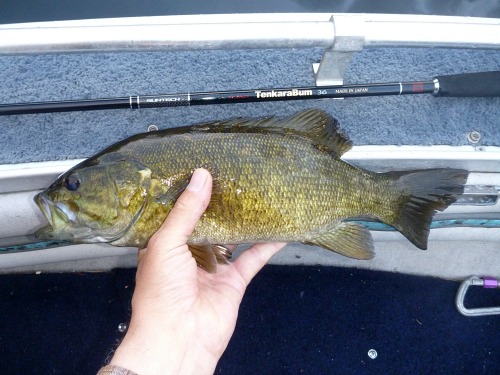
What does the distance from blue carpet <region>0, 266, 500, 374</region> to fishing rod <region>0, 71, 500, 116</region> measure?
1628 mm

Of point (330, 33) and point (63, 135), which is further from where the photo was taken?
point (63, 135)

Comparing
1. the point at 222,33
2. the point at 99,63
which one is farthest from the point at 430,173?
the point at 99,63

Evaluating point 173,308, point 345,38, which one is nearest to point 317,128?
point 345,38

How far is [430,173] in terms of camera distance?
2240 mm

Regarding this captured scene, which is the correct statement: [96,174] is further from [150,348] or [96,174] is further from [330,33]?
[330,33]

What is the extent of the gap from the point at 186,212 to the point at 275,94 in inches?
28.4

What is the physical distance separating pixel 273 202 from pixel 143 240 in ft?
1.98

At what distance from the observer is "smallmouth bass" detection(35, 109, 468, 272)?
208 centimetres

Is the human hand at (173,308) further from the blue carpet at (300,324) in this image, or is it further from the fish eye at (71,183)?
the blue carpet at (300,324)

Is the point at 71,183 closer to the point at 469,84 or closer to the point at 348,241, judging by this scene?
the point at 348,241

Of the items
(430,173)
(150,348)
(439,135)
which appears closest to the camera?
(150,348)

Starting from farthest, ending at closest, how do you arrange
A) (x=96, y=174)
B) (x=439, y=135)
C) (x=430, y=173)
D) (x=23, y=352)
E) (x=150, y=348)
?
1. (x=23, y=352)
2. (x=439, y=135)
3. (x=430, y=173)
4. (x=96, y=174)
5. (x=150, y=348)

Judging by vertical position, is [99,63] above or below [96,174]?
above

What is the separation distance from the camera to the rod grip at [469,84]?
2.39 metres
